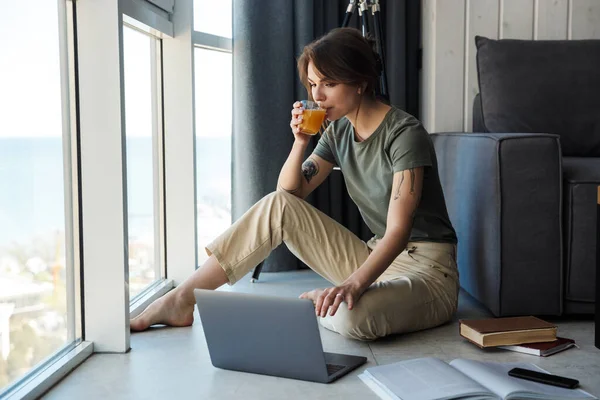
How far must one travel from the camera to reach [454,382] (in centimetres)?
171

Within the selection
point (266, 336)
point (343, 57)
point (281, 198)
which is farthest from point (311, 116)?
point (266, 336)

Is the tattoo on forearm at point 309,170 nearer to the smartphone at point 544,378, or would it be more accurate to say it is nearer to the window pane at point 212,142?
the window pane at point 212,142

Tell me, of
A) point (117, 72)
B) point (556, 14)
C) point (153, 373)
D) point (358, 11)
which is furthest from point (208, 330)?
point (556, 14)

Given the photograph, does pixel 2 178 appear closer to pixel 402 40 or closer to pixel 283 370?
pixel 283 370

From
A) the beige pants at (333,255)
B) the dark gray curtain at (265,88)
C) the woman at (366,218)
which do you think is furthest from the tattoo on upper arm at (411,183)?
the dark gray curtain at (265,88)

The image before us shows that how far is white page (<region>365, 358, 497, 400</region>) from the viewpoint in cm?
165

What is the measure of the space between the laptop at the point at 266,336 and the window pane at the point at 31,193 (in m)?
0.37

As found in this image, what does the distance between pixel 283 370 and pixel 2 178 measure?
2.45ft

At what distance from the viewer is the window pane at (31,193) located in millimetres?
1641

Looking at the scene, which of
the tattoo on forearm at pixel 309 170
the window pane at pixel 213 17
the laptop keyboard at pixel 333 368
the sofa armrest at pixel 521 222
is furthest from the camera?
the window pane at pixel 213 17

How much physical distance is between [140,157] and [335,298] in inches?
40.4

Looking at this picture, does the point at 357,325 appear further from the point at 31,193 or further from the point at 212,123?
the point at 212,123

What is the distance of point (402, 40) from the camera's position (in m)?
3.37

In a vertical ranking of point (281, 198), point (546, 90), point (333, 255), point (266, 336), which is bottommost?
point (266, 336)
